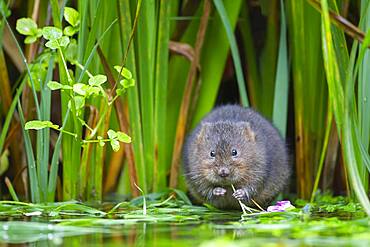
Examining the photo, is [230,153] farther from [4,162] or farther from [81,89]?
[4,162]

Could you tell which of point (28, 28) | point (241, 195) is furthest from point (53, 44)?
point (241, 195)

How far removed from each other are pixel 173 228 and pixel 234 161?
1488 mm

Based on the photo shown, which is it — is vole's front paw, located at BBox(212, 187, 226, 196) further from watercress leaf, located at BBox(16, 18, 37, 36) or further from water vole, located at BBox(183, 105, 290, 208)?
watercress leaf, located at BBox(16, 18, 37, 36)

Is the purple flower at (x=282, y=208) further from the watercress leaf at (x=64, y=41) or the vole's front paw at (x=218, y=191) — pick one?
the watercress leaf at (x=64, y=41)

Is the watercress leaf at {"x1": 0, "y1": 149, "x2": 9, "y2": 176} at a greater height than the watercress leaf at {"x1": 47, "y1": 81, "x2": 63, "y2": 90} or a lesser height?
lesser

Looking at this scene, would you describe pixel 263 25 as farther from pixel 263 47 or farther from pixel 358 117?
pixel 358 117

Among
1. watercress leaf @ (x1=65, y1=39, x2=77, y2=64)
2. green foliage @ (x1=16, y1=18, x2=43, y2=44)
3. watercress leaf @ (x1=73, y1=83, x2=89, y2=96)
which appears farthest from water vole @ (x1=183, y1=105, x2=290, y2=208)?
green foliage @ (x1=16, y1=18, x2=43, y2=44)

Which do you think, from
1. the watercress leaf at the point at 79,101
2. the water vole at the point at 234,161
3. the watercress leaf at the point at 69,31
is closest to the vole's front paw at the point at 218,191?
the water vole at the point at 234,161

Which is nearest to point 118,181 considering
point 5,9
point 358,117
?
point 5,9

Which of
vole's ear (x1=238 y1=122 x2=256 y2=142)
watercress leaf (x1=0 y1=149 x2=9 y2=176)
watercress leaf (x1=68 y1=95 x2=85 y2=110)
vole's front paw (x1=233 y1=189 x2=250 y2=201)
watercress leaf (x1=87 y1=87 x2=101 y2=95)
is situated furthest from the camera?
watercress leaf (x1=0 y1=149 x2=9 y2=176)

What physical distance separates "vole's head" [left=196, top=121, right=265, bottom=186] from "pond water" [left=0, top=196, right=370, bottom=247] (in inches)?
25.7

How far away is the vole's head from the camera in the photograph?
4707mm

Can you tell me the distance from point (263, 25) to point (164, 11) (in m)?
1.71

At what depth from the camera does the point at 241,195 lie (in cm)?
459
